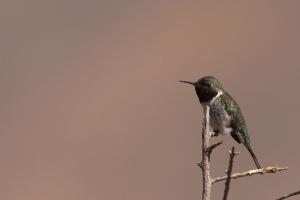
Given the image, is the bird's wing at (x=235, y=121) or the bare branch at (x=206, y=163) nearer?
the bare branch at (x=206, y=163)

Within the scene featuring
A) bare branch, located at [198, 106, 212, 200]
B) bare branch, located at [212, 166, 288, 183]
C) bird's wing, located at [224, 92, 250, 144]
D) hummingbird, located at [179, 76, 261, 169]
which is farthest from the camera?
bird's wing, located at [224, 92, 250, 144]

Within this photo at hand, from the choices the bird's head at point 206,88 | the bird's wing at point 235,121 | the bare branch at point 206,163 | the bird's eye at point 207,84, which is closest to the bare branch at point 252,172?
the bare branch at point 206,163

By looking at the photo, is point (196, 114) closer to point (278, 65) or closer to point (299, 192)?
point (278, 65)

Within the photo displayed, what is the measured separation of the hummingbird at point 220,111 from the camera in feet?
37.8

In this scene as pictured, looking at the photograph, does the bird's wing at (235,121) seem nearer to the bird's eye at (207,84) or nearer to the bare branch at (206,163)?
the bird's eye at (207,84)

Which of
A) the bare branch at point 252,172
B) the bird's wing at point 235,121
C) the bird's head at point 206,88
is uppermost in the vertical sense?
the bird's head at point 206,88

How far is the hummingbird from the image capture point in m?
11.5

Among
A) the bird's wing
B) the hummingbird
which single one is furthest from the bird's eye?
the bird's wing

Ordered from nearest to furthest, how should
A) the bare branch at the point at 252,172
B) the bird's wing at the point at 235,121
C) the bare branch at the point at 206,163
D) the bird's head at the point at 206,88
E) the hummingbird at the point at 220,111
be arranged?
the bare branch at the point at 206,163 → the bare branch at the point at 252,172 → the bird's head at the point at 206,88 → the hummingbird at the point at 220,111 → the bird's wing at the point at 235,121

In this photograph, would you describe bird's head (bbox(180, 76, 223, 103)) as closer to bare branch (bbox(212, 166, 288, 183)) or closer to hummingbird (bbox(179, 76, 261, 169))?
hummingbird (bbox(179, 76, 261, 169))

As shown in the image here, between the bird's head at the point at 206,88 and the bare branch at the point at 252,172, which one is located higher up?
the bird's head at the point at 206,88

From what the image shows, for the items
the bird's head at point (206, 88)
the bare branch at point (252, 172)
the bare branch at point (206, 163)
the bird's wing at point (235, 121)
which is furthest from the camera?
the bird's wing at point (235, 121)

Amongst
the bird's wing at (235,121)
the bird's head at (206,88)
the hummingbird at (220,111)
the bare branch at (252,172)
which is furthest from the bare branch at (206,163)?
the bird's wing at (235,121)

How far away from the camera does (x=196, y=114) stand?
87.9 m
